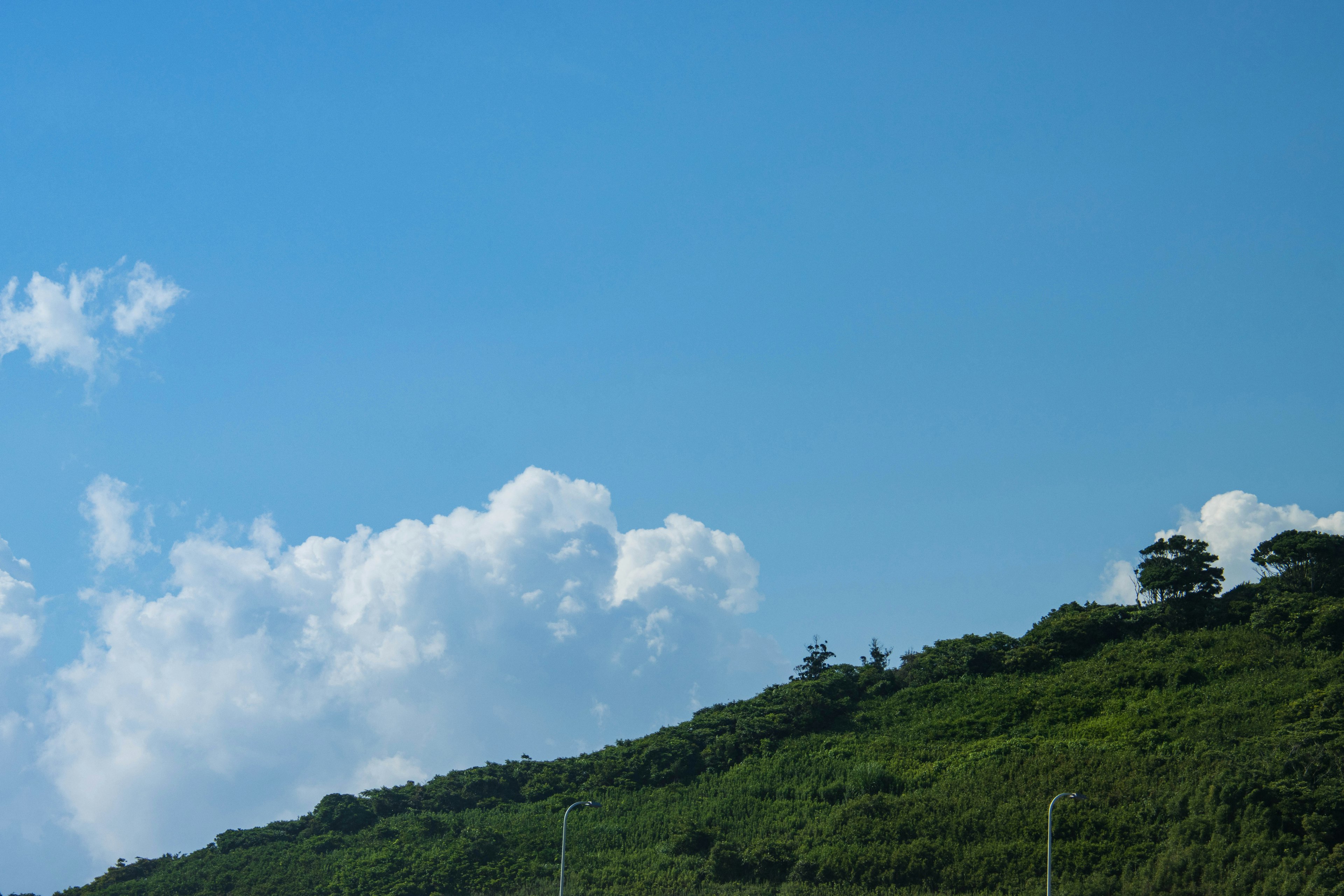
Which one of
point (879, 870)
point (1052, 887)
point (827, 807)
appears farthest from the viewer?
point (827, 807)

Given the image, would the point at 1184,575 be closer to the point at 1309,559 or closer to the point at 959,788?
the point at 1309,559

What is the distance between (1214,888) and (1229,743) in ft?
29.6

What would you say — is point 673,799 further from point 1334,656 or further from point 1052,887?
point 1334,656

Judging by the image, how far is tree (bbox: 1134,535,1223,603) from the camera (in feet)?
194

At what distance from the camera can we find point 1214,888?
3491 cm

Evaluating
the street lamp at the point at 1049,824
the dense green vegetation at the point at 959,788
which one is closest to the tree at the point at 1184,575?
the dense green vegetation at the point at 959,788

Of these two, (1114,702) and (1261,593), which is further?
(1261,593)

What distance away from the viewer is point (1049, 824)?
36781mm

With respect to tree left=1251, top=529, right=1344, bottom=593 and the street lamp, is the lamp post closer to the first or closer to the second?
the street lamp

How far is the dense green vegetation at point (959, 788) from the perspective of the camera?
3803cm

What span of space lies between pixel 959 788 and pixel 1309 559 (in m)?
27.0

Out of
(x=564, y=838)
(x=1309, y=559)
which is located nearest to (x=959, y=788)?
(x=564, y=838)

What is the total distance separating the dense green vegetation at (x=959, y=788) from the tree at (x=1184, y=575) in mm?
136

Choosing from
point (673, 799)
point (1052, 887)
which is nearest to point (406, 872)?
point (673, 799)
